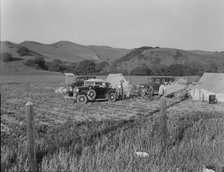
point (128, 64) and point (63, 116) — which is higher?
point (128, 64)

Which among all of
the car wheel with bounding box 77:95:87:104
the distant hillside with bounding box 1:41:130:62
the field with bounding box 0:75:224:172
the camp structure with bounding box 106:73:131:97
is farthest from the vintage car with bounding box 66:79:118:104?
the distant hillside with bounding box 1:41:130:62

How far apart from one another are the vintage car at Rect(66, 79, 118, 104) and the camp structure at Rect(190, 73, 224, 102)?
486 centimetres

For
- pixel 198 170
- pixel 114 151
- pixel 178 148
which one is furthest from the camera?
pixel 178 148

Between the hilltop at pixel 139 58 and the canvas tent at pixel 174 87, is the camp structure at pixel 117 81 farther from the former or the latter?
the hilltop at pixel 139 58

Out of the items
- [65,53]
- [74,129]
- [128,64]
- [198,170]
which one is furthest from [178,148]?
[65,53]

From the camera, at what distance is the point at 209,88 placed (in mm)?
15992

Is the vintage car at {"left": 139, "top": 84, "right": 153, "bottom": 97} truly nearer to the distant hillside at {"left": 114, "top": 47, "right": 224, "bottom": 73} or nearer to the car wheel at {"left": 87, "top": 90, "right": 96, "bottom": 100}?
the car wheel at {"left": 87, "top": 90, "right": 96, "bottom": 100}

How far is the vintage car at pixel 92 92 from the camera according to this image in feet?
47.3

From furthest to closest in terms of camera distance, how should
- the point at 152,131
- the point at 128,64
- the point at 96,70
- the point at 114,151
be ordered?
the point at 128,64, the point at 96,70, the point at 152,131, the point at 114,151

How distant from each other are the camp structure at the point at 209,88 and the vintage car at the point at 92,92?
486 cm

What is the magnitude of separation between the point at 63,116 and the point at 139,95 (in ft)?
29.0

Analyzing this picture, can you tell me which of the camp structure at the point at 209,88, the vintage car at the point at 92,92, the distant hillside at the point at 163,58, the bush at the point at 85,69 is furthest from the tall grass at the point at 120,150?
the distant hillside at the point at 163,58

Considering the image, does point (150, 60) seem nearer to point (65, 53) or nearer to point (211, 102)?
point (65, 53)

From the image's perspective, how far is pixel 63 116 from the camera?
31.9ft
